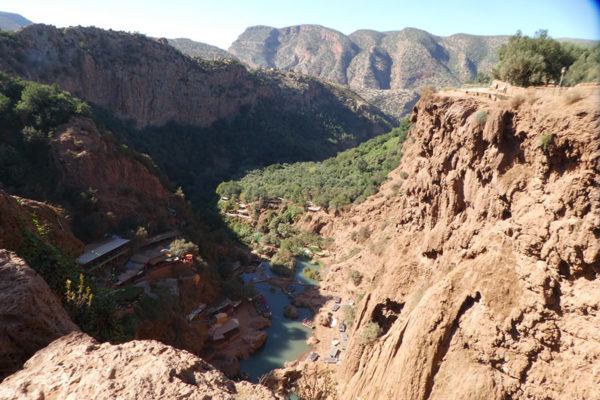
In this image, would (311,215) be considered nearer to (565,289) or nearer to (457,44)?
(565,289)

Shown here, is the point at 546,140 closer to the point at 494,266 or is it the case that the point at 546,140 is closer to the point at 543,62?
the point at 494,266

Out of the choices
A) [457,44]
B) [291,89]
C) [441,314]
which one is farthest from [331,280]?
[457,44]

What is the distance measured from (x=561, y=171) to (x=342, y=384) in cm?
1174

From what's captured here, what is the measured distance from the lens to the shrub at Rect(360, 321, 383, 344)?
1267 cm

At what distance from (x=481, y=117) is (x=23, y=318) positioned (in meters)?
11.4

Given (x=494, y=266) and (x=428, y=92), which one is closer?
(x=494, y=266)

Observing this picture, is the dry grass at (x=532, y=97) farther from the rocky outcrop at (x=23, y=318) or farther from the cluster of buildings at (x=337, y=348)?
the cluster of buildings at (x=337, y=348)

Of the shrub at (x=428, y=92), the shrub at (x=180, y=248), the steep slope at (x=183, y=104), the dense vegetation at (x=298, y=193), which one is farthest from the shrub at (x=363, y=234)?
the steep slope at (x=183, y=104)

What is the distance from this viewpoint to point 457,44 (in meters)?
158

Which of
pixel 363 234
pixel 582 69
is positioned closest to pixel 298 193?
pixel 363 234

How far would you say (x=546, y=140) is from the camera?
697 cm

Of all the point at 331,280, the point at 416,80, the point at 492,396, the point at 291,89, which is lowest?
the point at 331,280

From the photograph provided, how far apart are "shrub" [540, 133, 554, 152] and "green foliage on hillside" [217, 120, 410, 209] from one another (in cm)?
2517

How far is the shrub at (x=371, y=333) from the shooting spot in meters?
12.7
